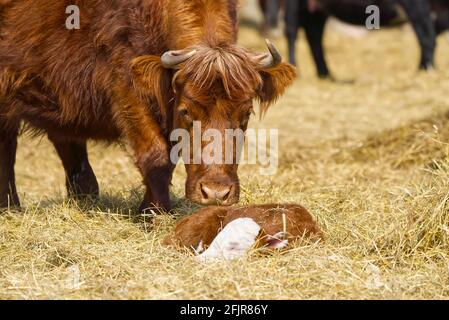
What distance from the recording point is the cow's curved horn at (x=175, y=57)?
196 inches

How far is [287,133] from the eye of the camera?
951cm

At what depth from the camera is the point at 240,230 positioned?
4.64m

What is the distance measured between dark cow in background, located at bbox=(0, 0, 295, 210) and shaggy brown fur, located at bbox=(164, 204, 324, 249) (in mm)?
87

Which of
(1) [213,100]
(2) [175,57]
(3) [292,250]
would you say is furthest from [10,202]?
(3) [292,250]

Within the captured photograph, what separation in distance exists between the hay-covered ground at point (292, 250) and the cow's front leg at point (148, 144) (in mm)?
243

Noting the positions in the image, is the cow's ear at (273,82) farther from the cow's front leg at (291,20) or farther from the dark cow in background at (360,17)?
the cow's front leg at (291,20)

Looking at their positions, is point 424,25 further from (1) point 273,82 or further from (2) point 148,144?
(2) point 148,144

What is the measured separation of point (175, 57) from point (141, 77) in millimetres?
332

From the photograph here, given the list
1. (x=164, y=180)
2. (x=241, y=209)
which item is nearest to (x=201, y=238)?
(x=241, y=209)

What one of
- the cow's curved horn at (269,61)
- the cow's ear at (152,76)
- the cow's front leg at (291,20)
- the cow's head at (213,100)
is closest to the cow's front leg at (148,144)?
the cow's ear at (152,76)

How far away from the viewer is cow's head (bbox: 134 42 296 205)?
15.9 feet

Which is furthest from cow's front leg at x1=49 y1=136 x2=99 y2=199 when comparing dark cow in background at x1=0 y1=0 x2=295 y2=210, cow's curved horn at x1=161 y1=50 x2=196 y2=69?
cow's curved horn at x1=161 y1=50 x2=196 y2=69
